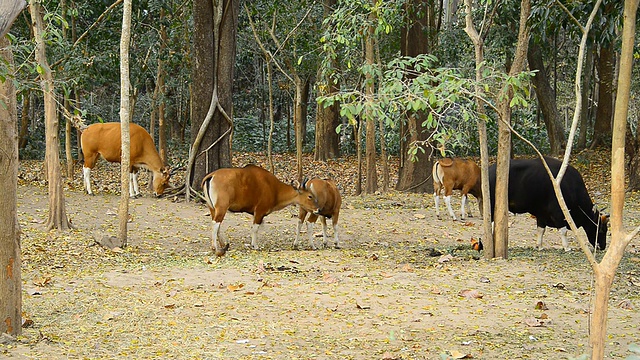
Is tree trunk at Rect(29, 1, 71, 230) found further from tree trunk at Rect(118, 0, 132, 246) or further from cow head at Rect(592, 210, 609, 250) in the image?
cow head at Rect(592, 210, 609, 250)

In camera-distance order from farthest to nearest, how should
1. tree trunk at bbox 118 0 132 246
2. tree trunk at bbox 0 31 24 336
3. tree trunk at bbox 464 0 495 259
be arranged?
tree trunk at bbox 118 0 132 246, tree trunk at bbox 464 0 495 259, tree trunk at bbox 0 31 24 336

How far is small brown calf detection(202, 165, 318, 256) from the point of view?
35.6 ft

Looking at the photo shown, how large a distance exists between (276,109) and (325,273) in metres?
30.8

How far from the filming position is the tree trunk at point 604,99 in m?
23.5

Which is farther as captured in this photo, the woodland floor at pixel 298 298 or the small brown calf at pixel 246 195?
the small brown calf at pixel 246 195

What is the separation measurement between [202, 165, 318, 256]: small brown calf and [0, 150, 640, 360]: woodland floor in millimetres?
462

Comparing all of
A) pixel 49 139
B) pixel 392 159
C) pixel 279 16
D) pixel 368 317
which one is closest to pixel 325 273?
pixel 368 317

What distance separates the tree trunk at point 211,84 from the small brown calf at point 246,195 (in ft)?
13.9

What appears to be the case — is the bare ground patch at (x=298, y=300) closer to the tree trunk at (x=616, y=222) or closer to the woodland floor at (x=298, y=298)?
the woodland floor at (x=298, y=298)

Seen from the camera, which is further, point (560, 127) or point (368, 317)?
point (560, 127)

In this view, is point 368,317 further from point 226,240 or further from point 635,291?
point 226,240

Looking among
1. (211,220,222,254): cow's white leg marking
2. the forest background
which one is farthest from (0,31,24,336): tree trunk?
(211,220,222,254): cow's white leg marking

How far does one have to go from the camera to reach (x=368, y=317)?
286 inches

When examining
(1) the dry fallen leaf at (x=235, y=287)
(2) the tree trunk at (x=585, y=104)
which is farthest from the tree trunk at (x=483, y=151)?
(2) the tree trunk at (x=585, y=104)
